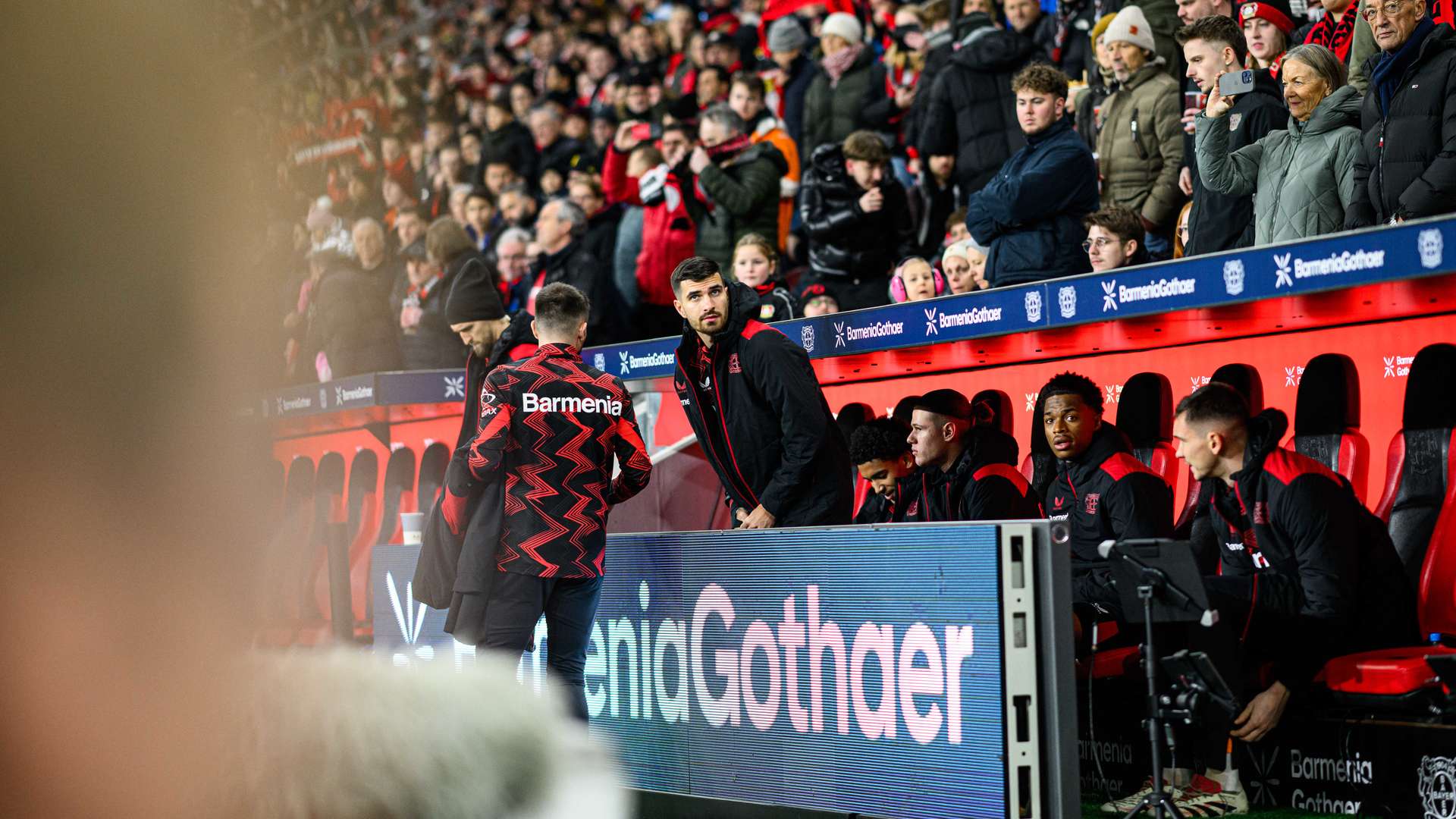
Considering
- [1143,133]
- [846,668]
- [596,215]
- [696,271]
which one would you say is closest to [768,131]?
[596,215]

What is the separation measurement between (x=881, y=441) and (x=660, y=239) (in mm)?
4688

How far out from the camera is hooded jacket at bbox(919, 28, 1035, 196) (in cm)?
964

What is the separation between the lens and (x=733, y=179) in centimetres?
1044

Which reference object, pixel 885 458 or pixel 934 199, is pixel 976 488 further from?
pixel 934 199

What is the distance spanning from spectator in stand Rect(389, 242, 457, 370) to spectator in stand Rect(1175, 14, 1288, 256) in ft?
18.3

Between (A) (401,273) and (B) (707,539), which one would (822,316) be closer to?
(B) (707,539)

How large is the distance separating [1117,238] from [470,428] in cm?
335

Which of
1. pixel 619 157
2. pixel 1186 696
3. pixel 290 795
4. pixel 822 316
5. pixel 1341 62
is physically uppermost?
pixel 619 157

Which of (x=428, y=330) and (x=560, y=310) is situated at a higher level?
(x=428, y=330)

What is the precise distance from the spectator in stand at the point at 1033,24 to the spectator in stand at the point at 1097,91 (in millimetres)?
712

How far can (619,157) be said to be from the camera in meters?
12.7

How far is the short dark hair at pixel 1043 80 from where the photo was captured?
7594 millimetres

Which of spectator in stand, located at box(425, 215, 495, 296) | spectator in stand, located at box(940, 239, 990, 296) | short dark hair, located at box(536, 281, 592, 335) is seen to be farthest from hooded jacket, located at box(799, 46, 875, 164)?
short dark hair, located at box(536, 281, 592, 335)

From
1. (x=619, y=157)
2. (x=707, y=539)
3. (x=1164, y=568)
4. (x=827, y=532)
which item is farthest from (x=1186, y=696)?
(x=619, y=157)
